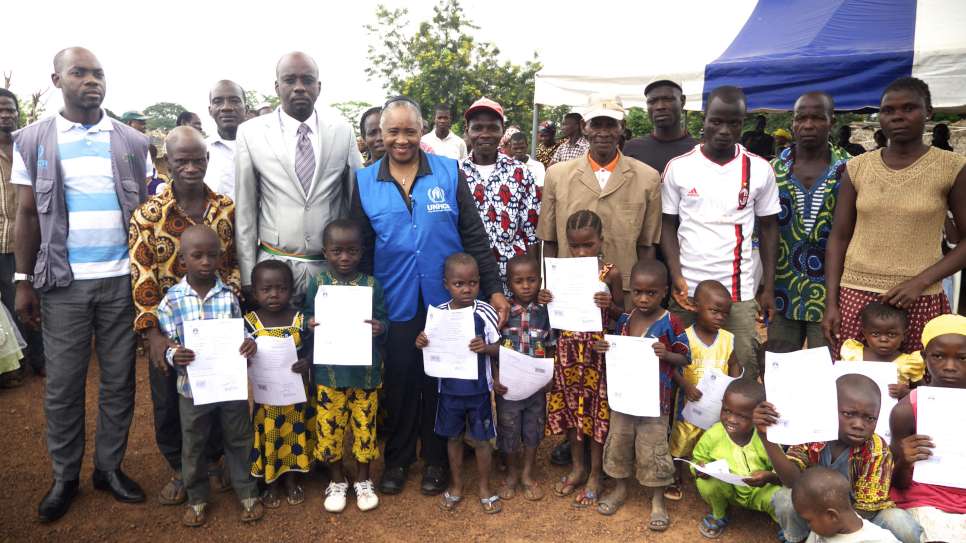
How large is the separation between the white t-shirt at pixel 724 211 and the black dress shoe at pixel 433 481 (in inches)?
76.5

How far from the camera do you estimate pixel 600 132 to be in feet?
12.5

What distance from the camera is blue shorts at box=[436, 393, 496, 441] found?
366 cm

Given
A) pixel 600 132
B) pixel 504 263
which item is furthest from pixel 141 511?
pixel 600 132

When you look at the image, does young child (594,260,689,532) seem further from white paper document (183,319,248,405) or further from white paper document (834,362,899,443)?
white paper document (183,319,248,405)

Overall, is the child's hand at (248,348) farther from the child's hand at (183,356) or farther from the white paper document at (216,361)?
the child's hand at (183,356)

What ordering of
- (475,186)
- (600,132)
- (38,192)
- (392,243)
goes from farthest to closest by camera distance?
1. (475,186)
2. (600,132)
3. (392,243)
4. (38,192)

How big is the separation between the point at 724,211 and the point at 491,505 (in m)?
2.23

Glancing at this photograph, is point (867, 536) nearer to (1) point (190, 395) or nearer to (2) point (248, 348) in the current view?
(2) point (248, 348)

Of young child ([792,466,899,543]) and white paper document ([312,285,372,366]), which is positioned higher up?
white paper document ([312,285,372,366])

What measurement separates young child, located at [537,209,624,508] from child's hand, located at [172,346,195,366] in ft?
6.26

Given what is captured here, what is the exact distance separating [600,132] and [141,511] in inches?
141

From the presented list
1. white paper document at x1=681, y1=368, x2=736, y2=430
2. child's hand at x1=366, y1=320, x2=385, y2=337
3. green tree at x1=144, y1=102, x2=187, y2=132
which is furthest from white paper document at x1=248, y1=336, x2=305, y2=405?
green tree at x1=144, y1=102, x2=187, y2=132

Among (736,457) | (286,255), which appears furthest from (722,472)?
(286,255)

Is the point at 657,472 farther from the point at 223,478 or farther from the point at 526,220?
the point at 223,478
